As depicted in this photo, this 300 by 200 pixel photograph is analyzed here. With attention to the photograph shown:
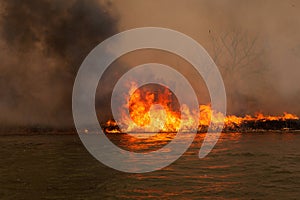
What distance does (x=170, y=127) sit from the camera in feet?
285

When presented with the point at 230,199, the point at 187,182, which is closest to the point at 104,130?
the point at 187,182

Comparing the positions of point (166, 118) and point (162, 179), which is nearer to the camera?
point (162, 179)

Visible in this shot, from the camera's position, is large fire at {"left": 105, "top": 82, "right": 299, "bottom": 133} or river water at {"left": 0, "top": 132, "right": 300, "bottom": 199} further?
large fire at {"left": 105, "top": 82, "right": 299, "bottom": 133}

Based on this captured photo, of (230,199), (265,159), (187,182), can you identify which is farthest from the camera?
(265,159)

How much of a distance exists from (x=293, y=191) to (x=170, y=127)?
209 feet

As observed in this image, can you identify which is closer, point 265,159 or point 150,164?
point 150,164

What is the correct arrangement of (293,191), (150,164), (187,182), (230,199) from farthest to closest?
(150,164) → (187,182) → (293,191) → (230,199)

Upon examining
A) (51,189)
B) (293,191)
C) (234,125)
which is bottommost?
(293,191)

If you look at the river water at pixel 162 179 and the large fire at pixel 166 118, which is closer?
the river water at pixel 162 179

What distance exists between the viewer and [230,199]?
21062mm

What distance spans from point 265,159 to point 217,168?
9572mm

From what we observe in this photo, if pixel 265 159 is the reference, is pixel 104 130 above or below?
above

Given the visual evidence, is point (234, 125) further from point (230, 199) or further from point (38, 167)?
point (230, 199)

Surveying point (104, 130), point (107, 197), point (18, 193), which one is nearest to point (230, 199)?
point (107, 197)
